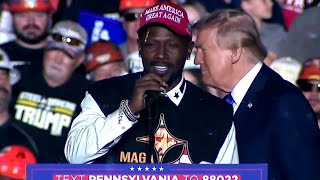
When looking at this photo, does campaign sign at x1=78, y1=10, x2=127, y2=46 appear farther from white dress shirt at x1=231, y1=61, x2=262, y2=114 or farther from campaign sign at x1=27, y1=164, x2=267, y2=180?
campaign sign at x1=27, y1=164, x2=267, y2=180

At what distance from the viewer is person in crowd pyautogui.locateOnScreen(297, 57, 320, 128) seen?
345 inches

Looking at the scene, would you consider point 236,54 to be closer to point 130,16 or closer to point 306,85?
point 306,85

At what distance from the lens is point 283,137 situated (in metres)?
5.58

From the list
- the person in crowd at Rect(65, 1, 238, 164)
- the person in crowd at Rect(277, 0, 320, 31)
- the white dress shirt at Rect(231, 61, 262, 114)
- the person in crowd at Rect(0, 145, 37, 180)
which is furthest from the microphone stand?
the person in crowd at Rect(277, 0, 320, 31)

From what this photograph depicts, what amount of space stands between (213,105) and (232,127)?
156 millimetres

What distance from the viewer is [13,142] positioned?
28.5ft

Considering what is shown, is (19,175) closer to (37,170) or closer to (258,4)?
(258,4)

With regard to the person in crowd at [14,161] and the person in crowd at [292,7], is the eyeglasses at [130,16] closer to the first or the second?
the person in crowd at [292,7]

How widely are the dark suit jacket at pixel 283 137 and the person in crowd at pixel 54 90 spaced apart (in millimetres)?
3172

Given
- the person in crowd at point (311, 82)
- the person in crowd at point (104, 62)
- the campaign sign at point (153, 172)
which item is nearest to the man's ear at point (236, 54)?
the campaign sign at point (153, 172)

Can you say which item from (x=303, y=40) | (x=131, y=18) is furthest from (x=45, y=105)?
(x=303, y=40)

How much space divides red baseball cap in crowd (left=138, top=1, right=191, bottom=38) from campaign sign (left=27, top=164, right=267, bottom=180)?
41.7 inches

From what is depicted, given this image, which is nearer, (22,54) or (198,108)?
(198,108)

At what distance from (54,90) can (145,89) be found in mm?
4225
